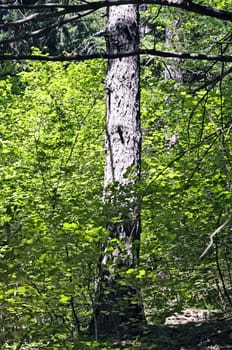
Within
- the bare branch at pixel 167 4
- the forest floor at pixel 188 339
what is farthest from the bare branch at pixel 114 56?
the forest floor at pixel 188 339

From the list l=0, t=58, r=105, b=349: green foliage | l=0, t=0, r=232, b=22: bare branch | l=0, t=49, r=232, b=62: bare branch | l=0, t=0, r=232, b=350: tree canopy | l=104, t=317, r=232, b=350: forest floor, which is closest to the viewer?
l=0, t=0, r=232, b=22: bare branch

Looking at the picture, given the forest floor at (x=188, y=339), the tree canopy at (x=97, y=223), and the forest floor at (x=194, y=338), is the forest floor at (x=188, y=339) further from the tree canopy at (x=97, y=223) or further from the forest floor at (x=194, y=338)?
the tree canopy at (x=97, y=223)

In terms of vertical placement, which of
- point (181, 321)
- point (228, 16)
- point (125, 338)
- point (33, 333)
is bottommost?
point (181, 321)

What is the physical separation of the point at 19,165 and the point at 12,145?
73cm

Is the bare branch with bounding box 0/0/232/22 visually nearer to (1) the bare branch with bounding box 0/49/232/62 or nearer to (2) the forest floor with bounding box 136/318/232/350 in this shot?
(1) the bare branch with bounding box 0/49/232/62

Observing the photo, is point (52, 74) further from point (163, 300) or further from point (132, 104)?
point (163, 300)

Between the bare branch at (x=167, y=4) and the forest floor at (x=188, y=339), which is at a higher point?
the bare branch at (x=167, y=4)

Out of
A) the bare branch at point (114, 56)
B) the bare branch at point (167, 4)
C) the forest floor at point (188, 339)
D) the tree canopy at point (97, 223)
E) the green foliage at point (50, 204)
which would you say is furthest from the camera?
the forest floor at point (188, 339)

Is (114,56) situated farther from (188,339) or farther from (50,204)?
(50,204)

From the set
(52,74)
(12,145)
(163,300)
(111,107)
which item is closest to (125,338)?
(163,300)

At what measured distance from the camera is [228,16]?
204 centimetres

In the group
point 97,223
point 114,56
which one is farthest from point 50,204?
point 114,56

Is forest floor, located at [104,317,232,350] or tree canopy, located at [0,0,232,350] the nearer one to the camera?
tree canopy, located at [0,0,232,350]

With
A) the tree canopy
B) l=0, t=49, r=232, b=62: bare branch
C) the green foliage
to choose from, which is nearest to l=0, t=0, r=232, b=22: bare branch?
the tree canopy
